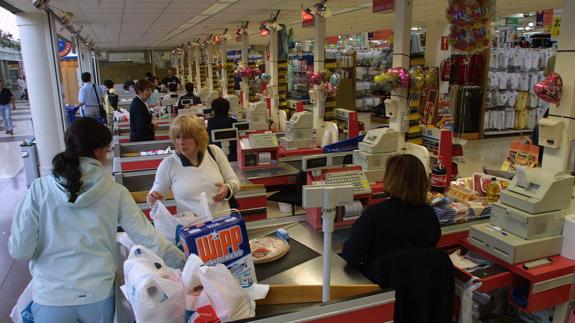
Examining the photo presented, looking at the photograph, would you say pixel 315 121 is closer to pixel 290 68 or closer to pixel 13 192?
pixel 13 192

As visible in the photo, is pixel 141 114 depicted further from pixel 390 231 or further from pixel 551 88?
pixel 551 88

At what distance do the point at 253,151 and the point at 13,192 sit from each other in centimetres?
438

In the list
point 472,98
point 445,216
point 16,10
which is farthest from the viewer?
point 472,98

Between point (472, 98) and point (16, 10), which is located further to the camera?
point (472, 98)

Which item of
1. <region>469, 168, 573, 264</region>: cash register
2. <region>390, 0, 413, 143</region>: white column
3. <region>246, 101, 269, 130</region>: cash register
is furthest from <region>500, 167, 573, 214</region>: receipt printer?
<region>246, 101, 269, 130</region>: cash register

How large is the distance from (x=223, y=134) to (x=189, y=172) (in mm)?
2057

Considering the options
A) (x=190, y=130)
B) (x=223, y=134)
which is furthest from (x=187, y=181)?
(x=223, y=134)

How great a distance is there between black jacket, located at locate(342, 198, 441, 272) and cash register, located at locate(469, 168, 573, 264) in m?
0.64

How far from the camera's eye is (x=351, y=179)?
3.19 metres

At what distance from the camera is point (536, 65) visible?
35.1 ft

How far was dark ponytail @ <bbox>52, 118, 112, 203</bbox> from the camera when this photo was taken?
1872 millimetres

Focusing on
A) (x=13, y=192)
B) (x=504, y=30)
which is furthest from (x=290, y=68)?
(x=13, y=192)

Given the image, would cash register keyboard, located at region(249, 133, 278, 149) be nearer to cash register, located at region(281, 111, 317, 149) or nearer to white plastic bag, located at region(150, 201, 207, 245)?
cash register, located at region(281, 111, 317, 149)

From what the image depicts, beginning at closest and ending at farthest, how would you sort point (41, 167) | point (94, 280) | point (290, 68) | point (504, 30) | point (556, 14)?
point (94, 280), point (41, 167), point (556, 14), point (504, 30), point (290, 68)
